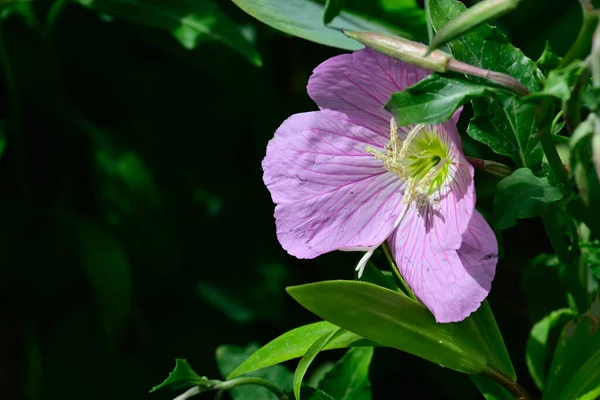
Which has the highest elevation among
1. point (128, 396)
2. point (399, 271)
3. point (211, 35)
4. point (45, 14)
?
point (45, 14)

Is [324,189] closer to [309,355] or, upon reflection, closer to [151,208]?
[309,355]

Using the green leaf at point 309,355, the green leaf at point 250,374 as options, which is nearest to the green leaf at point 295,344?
the green leaf at point 309,355

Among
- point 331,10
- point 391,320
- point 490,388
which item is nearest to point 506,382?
point 490,388

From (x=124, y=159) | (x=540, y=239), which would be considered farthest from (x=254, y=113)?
(x=540, y=239)

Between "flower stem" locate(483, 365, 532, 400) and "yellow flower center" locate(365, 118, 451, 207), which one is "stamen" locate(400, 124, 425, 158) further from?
"flower stem" locate(483, 365, 532, 400)

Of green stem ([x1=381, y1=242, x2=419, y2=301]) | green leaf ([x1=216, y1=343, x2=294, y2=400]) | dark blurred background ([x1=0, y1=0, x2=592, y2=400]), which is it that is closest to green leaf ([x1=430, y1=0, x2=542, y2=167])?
green stem ([x1=381, y1=242, x2=419, y2=301])

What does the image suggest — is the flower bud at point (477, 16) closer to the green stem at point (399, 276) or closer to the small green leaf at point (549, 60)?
the small green leaf at point (549, 60)

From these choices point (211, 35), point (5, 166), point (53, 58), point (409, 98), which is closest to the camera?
point (409, 98)

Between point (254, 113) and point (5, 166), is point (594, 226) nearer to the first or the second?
point (254, 113)
